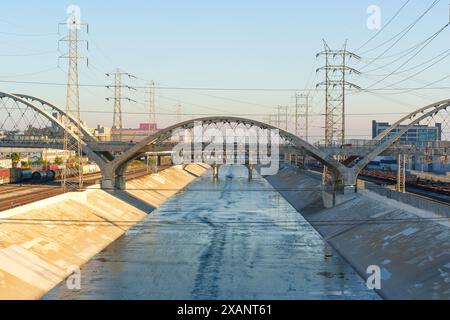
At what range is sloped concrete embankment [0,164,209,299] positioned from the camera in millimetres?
43094

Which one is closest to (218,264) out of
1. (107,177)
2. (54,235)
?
(54,235)

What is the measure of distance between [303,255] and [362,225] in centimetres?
1118

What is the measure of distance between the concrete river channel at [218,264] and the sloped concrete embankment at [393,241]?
1873mm

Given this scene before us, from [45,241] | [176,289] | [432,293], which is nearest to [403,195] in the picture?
[432,293]

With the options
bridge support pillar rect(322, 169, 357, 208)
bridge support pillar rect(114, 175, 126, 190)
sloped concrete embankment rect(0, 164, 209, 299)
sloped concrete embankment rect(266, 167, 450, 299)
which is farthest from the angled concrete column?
bridge support pillar rect(322, 169, 357, 208)

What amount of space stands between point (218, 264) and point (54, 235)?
17.5m

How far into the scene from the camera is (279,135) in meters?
90.2

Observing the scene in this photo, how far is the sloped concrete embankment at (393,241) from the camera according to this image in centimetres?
4166

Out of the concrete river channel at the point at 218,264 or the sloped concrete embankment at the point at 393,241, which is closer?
the sloped concrete embankment at the point at 393,241

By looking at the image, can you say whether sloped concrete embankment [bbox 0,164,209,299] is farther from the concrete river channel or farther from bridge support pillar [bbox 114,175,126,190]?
bridge support pillar [bbox 114,175,126,190]

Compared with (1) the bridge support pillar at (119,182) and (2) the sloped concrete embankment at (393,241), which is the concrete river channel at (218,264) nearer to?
(2) the sloped concrete embankment at (393,241)

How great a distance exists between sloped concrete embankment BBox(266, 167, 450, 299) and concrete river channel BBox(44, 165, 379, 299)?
187cm

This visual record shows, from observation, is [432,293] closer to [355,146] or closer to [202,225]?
[202,225]

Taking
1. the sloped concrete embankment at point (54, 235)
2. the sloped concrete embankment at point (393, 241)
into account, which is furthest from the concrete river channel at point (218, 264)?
the sloped concrete embankment at point (393, 241)
